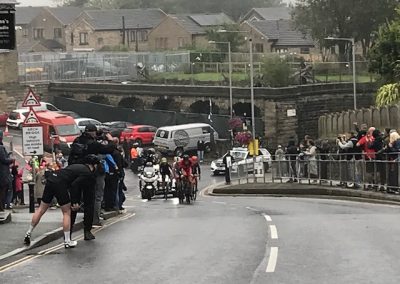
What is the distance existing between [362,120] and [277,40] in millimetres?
70735

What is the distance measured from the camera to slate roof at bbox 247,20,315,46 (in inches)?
4633

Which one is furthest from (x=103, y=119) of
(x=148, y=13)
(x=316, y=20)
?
(x=148, y=13)

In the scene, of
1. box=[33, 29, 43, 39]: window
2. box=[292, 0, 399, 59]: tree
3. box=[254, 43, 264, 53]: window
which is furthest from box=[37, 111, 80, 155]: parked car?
box=[33, 29, 43, 39]: window

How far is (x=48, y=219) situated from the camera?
19047 mm

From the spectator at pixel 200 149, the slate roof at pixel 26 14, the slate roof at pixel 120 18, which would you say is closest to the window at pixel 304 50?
the slate roof at pixel 120 18

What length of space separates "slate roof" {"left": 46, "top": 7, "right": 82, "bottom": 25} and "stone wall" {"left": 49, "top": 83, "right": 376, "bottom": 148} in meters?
66.2

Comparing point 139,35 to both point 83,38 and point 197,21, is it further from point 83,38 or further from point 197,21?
point 197,21

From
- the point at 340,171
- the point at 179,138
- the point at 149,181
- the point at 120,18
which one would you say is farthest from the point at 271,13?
the point at 340,171

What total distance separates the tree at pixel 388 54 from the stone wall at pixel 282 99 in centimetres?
2047

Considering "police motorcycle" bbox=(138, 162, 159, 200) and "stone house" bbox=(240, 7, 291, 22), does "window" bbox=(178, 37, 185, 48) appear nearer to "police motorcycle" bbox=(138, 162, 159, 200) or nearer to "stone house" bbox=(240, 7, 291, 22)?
"stone house" bbox=(240, 7, 291, 22)

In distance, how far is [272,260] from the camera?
1247 centimetres

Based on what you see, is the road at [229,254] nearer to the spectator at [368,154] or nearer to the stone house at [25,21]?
the spectator at [368,154]

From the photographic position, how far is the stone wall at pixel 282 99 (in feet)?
250

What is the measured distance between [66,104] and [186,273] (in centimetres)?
7676
